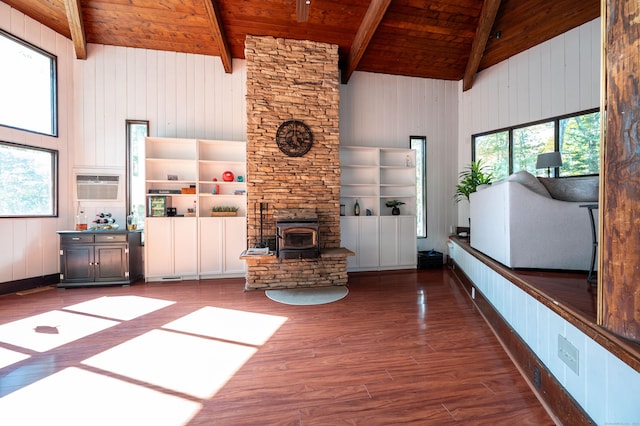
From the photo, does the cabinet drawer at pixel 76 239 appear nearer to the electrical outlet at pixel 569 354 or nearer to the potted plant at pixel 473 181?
the electrical outlet at pixel 569 354

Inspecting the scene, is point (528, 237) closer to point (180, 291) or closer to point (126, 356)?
point (126, 356)

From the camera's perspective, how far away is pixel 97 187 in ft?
16.0

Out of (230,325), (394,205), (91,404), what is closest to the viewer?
(91,404)

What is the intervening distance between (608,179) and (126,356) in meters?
3.39

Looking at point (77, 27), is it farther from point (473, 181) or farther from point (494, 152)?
point (494, 152)

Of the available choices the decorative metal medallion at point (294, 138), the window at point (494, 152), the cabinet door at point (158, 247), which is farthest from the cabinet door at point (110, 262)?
the window at point (494, 152)

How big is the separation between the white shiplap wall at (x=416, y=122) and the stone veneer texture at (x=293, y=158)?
1122 millimetres

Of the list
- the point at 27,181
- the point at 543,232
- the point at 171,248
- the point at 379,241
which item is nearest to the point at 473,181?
the point at 379,241

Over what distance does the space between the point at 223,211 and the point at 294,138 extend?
188cm

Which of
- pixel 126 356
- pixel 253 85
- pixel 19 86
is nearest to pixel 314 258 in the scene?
pixel 126 356

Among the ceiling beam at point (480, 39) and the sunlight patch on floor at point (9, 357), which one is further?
the ceiling beam at point (480, 39)

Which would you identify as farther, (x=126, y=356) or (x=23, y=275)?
(x=23, y=275)

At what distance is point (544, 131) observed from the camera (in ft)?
16.5

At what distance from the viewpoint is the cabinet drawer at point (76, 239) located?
4.35m
